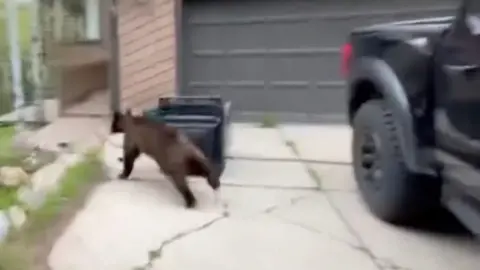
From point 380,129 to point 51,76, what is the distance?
208 cm

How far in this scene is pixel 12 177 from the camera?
2.17m

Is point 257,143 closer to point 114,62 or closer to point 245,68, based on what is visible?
point 245,68

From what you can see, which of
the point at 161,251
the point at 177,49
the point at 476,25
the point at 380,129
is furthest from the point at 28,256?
the point at 177,49

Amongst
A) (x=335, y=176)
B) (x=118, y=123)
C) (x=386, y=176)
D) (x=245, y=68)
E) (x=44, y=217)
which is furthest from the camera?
(x=245, y=68)

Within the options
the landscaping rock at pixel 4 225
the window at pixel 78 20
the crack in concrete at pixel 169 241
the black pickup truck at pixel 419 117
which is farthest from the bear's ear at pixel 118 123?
the window at pixel 78 20

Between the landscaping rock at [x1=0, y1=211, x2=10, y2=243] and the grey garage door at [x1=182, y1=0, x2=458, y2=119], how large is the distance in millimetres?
2177

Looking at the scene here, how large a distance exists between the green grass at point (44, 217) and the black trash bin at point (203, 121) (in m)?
0.30

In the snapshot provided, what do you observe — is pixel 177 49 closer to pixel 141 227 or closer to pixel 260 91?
pixel 260 91

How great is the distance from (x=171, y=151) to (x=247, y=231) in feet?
1.23

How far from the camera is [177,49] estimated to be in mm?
3734

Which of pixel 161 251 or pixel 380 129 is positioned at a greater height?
pixel 380 129

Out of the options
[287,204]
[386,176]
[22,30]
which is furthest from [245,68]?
[386,176]

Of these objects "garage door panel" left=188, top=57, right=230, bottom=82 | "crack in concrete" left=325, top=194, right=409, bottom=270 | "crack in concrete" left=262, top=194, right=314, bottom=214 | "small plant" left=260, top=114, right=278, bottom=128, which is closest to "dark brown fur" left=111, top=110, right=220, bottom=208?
"crack in concrete" left=262, top=194, right=314, bottom=214

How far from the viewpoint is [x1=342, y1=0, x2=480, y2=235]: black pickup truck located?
5.08ft
